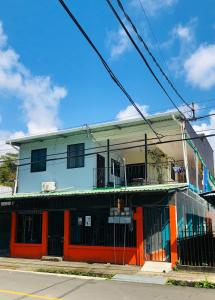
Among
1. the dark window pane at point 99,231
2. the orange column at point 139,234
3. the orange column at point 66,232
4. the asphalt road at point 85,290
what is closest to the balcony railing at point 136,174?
the dark window pane at point 99,231

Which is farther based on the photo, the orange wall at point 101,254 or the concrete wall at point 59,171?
the concrete wall at point 59,171

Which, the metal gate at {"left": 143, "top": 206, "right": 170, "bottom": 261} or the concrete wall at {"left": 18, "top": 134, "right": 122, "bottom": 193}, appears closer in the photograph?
the metal gate at {"left": 143, "top": 206, "right": 170, "bottom": 261}

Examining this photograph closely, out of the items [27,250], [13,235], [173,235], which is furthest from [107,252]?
[13,235]

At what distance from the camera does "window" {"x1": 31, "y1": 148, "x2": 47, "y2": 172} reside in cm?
2205

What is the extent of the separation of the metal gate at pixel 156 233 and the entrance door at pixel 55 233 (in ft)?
16.3

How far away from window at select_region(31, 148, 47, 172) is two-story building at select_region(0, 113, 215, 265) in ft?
0.20

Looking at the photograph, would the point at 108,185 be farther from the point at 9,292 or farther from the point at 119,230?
the point at 9,292

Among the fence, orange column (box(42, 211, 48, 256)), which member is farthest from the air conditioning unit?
the fence

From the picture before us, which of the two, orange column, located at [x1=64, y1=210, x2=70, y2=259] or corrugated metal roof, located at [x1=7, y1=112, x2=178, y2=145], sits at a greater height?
corrugated metal roof, located at [x1=7, y1=112, x2=178, y2=145]

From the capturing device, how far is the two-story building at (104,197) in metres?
16.0

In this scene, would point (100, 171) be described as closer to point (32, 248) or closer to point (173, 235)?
point (32, 248)

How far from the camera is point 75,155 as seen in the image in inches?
828

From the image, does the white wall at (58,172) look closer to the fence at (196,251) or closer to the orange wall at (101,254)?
the orange wall at (101,254)

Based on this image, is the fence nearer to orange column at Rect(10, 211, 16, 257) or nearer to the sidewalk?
the sidewalk
